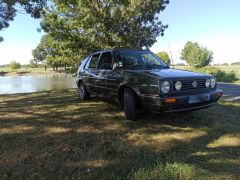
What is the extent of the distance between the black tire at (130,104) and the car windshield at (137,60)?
816 mm

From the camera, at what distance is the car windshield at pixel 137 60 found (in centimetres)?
623

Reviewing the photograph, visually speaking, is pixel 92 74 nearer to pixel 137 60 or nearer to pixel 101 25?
pixel 137 60

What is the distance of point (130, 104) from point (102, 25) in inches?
483

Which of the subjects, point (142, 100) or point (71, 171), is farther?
point (142, 100)

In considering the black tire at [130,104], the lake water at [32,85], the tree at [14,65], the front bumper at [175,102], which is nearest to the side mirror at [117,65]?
the black tire at [130,104]

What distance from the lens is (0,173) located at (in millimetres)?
3744

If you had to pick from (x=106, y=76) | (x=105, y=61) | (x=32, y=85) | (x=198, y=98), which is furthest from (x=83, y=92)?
(x=32, y=85)

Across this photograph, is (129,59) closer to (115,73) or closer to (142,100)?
(115,73)

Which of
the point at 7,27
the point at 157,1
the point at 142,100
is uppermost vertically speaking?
the point at 157,1

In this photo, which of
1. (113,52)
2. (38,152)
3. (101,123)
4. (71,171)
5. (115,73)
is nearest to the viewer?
(71,171)

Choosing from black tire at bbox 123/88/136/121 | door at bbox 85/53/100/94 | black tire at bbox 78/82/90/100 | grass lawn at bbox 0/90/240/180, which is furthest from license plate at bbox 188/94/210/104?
black tire at bbox 78/82/90/100

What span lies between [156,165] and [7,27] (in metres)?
11.3

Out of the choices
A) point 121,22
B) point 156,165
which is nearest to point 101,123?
point 156,165

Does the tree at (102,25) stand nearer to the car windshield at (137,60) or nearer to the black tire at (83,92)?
the black tire at (83,92)
